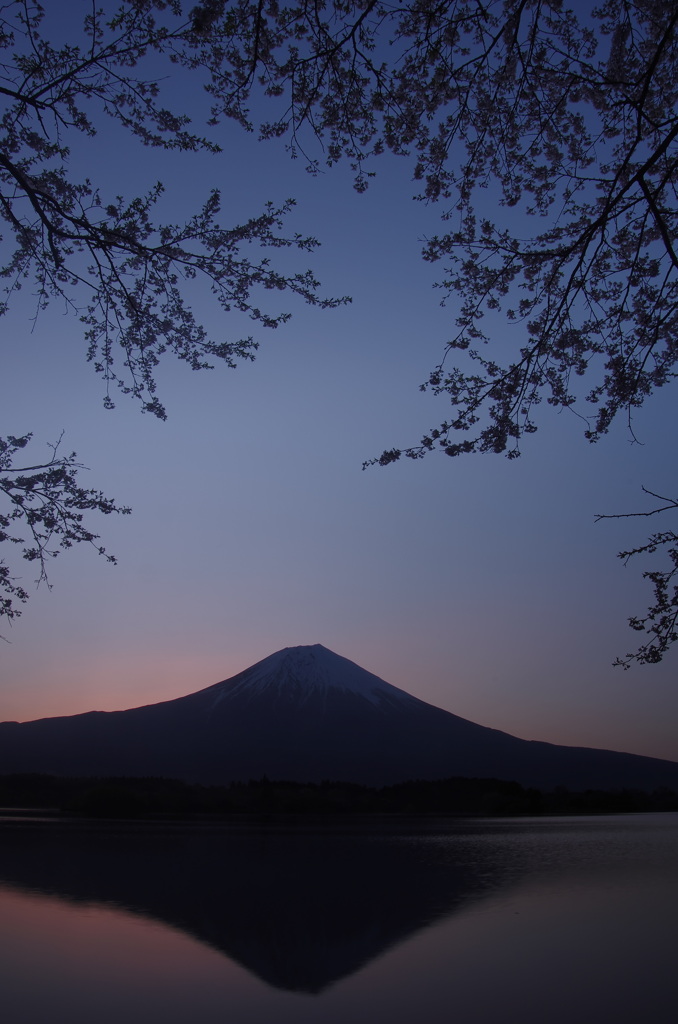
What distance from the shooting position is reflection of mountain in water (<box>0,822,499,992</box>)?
4.75 m

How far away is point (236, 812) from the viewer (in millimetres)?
21156

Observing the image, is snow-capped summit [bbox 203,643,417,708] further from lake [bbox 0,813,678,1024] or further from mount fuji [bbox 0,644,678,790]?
lake [bbox 0,813,678,1024]

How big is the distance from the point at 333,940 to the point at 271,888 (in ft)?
6.69

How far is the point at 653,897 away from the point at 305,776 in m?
32.6

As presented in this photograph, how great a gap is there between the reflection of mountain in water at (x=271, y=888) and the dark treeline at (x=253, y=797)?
9.42 metres

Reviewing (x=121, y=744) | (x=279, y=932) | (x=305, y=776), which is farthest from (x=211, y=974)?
(x=121, y=744)

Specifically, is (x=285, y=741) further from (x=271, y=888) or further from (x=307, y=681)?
(x=271, y=888)

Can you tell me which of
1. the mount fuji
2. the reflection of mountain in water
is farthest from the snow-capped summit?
the reflection of mountain in water

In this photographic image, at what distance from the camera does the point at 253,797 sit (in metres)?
21.9

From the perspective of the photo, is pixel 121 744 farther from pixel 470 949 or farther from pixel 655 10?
pixel 655 10

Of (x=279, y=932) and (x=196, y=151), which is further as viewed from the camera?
(x=279, y=932)

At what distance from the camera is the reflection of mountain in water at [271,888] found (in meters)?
4.75

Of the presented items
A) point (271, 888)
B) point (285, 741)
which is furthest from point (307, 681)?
point (271, 888)

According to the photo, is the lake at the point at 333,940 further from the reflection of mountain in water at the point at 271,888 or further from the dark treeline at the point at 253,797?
the dark treeline at the point at 253,797
